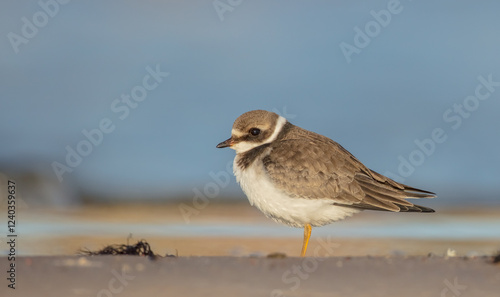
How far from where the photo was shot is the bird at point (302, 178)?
434 inches

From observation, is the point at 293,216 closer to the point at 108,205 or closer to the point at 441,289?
the point at 441,289

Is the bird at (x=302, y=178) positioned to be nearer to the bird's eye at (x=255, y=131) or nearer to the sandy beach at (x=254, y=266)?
the bird's eye at (x=255, y=131)

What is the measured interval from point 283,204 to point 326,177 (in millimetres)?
706

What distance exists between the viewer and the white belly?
10969mm

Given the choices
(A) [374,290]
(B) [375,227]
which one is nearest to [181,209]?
(B) [375,227]

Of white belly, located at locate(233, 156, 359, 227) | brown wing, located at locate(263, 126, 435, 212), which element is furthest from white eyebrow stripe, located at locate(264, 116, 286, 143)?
white belly, located at locate(233, 156, 359, 227)

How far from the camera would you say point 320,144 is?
11625 mm

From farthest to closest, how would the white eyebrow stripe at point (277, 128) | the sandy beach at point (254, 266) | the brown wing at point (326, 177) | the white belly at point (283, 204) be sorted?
the white eyebrow stripe at point (277, 128) < the brown wing at point (326, 177) < the white belly at point (283, 204) < the sandy beach at point (254, 266)

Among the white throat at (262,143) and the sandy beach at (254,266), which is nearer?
the sandy beach at (254,266)

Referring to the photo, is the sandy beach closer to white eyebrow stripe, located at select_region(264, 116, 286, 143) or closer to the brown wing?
the brown wing

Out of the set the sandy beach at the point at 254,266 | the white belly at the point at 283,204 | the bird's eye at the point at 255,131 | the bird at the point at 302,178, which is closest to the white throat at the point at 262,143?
the bird at the point at 302,178

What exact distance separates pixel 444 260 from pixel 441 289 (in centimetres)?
159

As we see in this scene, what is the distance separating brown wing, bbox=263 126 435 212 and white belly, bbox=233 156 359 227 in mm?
84

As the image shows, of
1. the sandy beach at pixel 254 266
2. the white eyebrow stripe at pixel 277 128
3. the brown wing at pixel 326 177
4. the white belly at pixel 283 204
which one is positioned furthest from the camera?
the white eyebrow stripe at pixel 277 128
